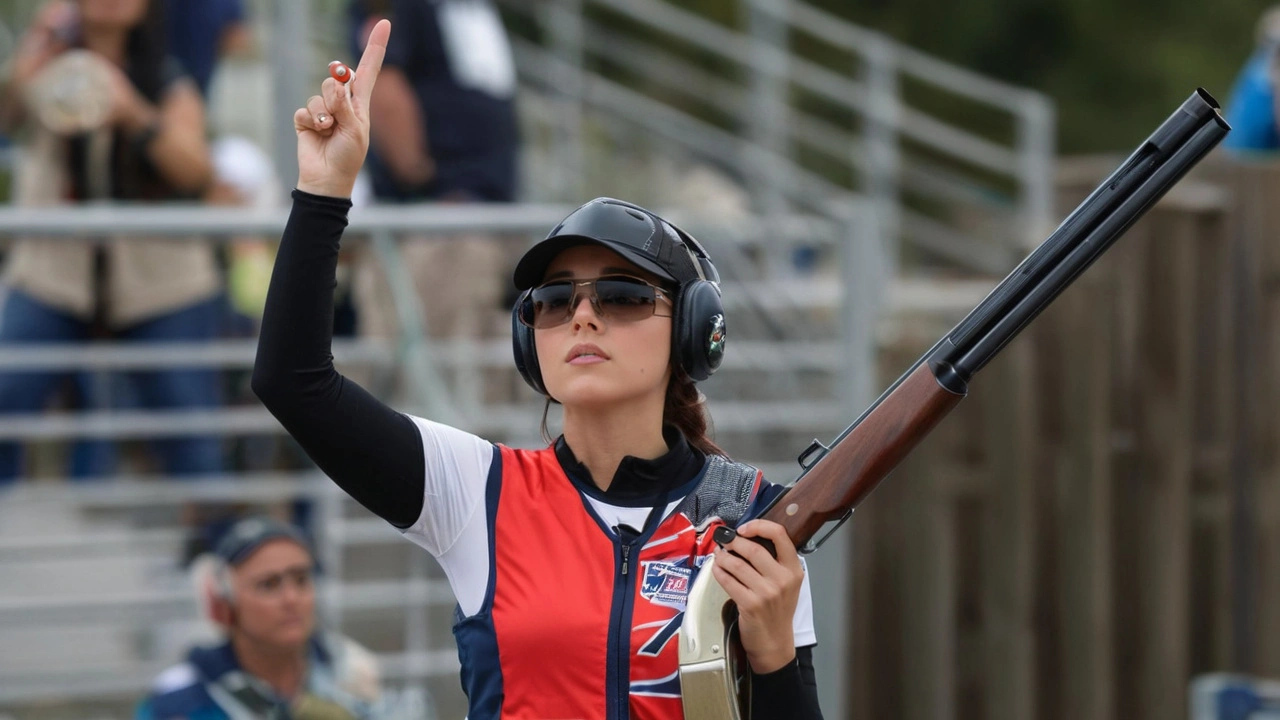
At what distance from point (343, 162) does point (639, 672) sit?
0.88 m

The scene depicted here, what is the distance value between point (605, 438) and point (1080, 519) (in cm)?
371

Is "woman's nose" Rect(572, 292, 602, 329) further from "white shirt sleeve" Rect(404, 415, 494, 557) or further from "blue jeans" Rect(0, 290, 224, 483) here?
"blue jeans" Rect(0, 290, 224, 483)

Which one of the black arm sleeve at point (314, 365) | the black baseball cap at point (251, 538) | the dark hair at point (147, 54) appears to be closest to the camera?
the black arm sleeve at point (314, 365)

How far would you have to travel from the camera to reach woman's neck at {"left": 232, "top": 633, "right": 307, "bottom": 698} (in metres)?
5.20

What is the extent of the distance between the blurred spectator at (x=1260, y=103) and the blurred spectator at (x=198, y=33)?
11.9 feet

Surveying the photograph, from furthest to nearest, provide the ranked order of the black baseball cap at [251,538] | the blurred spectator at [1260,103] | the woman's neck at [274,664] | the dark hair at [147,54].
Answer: the dark hair at [147,54] → the blurred spectator at [1260,103] → the black baseball cap at [251,538] → the woman's neck at [274,664]

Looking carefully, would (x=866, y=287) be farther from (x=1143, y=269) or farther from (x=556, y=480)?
(x=556, y=480)

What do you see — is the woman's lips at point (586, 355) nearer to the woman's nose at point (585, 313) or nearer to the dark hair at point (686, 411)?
the woman's nose at point (585, 313)

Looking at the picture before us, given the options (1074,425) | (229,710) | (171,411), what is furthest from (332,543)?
(1074,425)

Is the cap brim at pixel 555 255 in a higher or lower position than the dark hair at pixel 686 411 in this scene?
higher

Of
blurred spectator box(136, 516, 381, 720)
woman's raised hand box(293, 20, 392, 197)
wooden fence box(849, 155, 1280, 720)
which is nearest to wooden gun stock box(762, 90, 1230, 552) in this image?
woman's raised hand box(293, 20, 392, 197)

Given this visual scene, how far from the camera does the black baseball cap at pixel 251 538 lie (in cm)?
530

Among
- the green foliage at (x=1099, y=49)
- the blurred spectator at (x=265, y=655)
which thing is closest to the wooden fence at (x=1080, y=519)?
the blurred spectator at (x=265, y=655)

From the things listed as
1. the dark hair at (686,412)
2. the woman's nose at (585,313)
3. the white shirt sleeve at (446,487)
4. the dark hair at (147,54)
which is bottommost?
the white shirt sleeve at (446,487)
